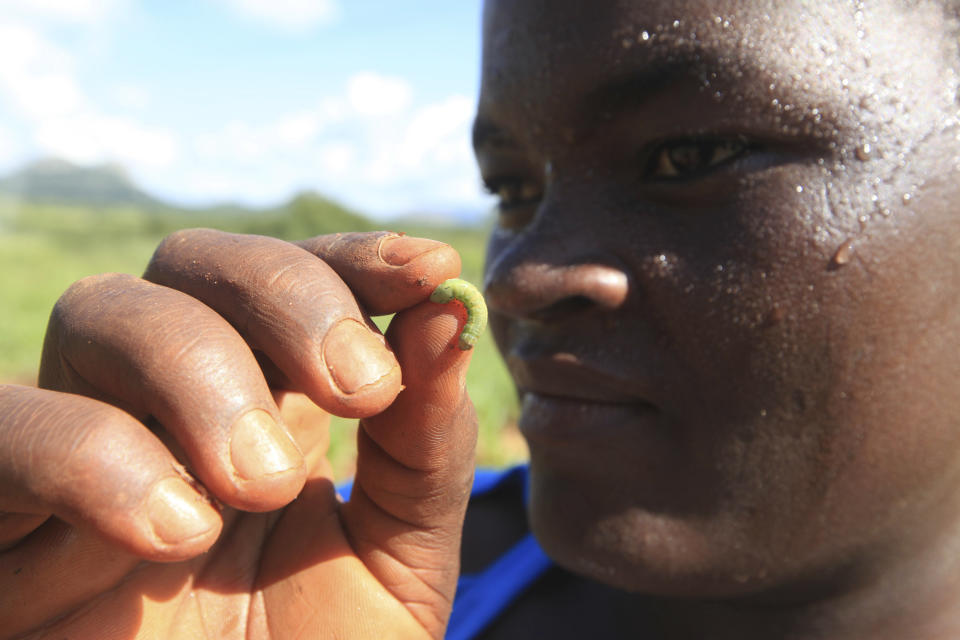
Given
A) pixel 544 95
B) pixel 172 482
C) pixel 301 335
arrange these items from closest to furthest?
pixel 172 482, pixel 301 335, pixel 544 95

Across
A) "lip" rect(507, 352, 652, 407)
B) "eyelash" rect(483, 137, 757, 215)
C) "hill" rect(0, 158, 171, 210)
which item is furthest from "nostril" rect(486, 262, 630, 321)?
"hill" rect(0, 158, 171, 210)

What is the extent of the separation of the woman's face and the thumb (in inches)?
16.2

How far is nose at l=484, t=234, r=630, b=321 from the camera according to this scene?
1.48 metres

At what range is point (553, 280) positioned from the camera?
1514 millimetres

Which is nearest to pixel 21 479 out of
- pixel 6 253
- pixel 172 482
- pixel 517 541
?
pixel 172 482

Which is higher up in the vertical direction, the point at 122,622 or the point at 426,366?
the point at 426,366

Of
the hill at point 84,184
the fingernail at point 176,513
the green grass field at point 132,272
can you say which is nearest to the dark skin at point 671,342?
the fingernail at point 176,513

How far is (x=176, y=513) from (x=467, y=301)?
0.59m

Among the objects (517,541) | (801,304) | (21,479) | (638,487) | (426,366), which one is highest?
(801,304)

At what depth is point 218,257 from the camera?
1.18m

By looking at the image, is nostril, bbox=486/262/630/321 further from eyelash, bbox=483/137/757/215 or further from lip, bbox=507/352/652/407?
eyelash, bbox=483/137/757/215

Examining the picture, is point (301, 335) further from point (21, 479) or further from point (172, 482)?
point (21, 479)

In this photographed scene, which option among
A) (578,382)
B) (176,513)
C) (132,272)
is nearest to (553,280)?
(578,382)

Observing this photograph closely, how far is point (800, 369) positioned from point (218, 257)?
1.18 metres
